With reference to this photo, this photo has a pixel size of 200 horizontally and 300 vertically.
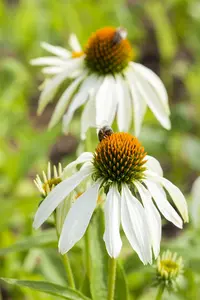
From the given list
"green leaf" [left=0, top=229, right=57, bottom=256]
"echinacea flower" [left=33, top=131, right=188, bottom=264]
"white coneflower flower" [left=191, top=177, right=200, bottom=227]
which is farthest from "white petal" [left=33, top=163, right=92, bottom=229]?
"white coneflower flower" [left=191, top=177, right=200, bottom=227]

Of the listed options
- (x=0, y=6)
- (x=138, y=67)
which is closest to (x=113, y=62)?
(x=138, y=67)

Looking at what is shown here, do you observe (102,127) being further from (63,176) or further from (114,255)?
(114,255)

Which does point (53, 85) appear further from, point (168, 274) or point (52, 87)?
point (168, 274)

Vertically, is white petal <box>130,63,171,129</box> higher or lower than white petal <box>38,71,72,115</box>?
lower

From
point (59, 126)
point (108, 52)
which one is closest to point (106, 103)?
point (108, 52)

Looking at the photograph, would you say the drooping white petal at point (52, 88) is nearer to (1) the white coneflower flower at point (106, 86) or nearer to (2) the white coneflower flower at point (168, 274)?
(1) the white coneflower flower at point (106, 86)

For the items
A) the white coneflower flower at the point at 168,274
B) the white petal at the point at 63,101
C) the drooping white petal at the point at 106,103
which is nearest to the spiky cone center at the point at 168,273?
the white coneflower flower at the point at 168,274

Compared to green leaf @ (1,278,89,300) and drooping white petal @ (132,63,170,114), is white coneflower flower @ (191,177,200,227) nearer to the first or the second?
drooping white petal @ (132,63,170,114)
